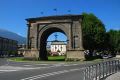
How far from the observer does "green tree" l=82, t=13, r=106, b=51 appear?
275 feet

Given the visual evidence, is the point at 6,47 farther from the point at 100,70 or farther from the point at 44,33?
the point at 100,70

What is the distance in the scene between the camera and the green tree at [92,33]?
275 feet

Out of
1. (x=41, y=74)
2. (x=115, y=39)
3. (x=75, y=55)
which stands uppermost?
(x=115, y=39)

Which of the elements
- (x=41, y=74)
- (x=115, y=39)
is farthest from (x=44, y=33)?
(x=115, y=39)

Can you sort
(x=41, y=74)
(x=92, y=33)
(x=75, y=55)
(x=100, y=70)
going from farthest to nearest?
1. (x=92, y=33)
2. (x=75, y=55)
3. (x=41, y=74)
4. (x=100, y=70)

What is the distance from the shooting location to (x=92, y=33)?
8438cm

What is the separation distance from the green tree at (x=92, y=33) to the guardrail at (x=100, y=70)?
188 ft

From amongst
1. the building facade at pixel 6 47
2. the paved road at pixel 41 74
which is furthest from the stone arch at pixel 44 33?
the building facade at pixel 6 47

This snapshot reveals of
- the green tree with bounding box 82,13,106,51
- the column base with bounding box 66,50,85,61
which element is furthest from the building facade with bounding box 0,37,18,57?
the column base with bounding box 66,50,85,61

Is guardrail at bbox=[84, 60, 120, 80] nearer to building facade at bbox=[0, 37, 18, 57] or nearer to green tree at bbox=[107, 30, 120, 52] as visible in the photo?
green tree at bbox=[107, 30, 120, 52]

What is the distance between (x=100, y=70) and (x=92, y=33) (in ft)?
214

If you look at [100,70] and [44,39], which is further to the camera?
[44,39]

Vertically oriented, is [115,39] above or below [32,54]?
above

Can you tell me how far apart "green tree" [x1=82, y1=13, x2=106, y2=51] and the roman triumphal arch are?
19.0 m
